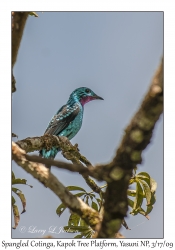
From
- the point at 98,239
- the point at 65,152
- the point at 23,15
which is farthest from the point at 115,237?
the point at 65,152

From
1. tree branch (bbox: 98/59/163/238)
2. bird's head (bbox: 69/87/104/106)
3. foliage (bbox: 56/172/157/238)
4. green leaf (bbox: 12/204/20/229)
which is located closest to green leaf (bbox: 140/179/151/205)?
foliage (bbox: 56/172/157/238)

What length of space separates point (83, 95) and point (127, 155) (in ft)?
23.1

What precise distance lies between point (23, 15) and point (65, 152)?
2.71 metres

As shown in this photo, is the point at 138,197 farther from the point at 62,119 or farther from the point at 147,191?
the point at 62,119

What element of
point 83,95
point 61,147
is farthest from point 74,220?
point 83,95

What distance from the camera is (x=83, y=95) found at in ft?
31.8

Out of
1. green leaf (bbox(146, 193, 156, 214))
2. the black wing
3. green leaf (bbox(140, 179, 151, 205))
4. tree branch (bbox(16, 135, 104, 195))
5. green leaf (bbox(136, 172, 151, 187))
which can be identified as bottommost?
green leaf (bbox(146, 193, 156, 214))

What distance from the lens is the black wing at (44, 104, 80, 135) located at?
316 inches

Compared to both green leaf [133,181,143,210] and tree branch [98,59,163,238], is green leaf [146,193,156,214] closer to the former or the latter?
green leaf [133,181,143,210]

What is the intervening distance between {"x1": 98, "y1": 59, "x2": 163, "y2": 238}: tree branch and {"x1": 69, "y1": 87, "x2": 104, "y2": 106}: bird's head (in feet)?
21.8

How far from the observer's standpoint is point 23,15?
3.34 m

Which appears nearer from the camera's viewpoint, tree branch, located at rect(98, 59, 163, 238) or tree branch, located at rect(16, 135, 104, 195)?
tree branch, located at rect(98, 59, 163, 238)

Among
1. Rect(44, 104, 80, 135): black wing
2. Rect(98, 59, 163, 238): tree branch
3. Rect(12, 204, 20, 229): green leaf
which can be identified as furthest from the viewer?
Rect(44, 104, 80, 135): black wing

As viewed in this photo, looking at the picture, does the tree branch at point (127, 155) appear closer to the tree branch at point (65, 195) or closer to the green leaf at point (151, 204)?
the tree branch at point (65, 195)
